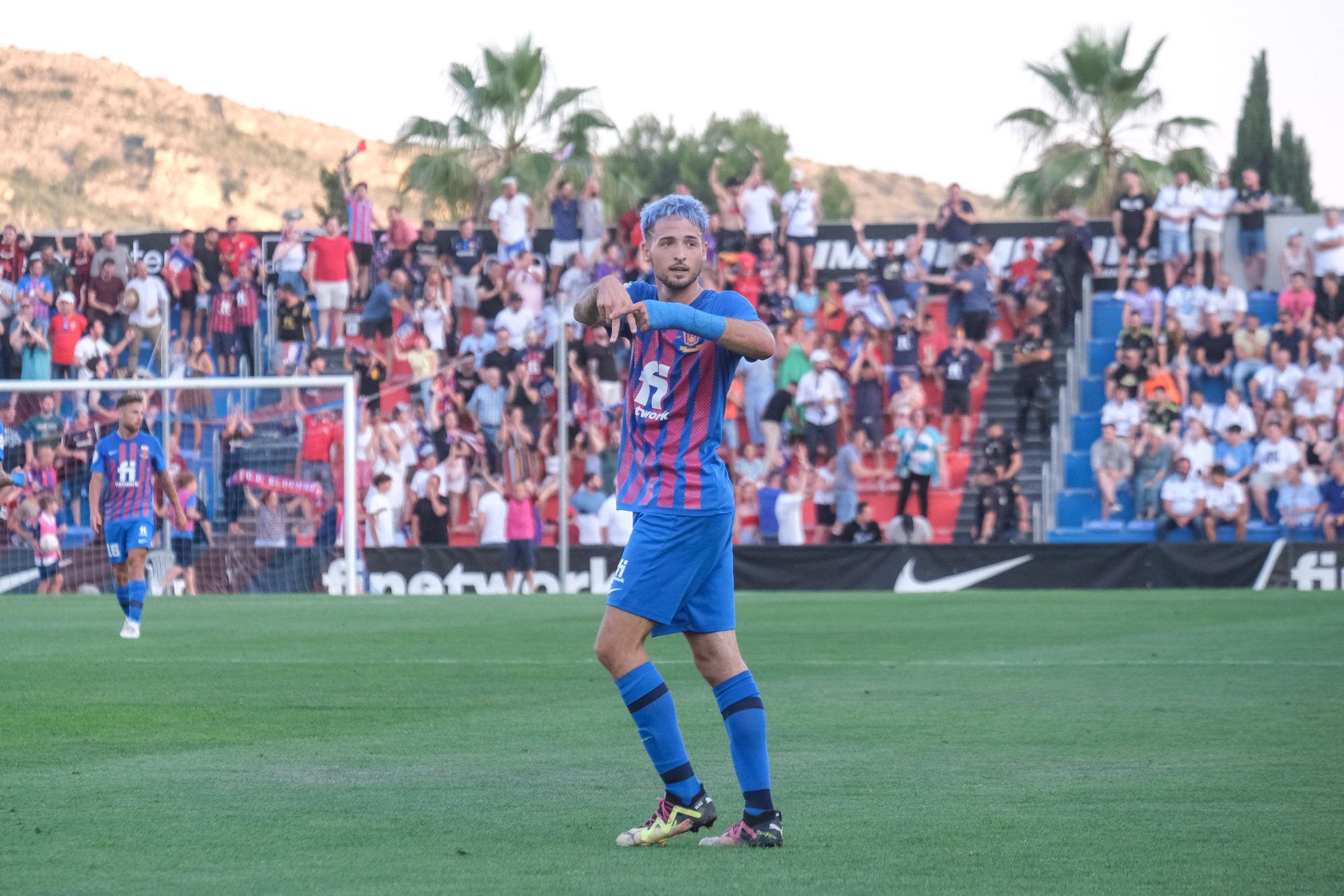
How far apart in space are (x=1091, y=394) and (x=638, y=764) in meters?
21.4

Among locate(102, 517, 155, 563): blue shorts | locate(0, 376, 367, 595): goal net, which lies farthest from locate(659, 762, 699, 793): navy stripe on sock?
locate(0, 376, 367, 595): goal net

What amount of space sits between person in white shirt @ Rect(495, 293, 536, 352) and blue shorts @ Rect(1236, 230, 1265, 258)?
37.7 feet

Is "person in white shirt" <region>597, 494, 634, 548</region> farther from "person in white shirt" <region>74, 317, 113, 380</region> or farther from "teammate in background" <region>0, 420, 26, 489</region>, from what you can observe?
"person in white shirt" <region>74, 317, 113, 380</region>

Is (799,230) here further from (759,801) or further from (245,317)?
(759,801)

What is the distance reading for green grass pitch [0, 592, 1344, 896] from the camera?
210 inches

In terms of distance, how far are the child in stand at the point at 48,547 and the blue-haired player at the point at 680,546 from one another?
18569 millimetres

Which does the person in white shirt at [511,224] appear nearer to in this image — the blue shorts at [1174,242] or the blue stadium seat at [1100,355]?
the blue stadium seat at [1100,355]

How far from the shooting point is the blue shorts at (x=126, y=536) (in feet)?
51.3

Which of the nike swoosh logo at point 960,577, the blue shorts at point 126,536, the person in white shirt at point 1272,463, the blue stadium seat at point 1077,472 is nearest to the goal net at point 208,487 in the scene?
the blue shorts at point 126,536

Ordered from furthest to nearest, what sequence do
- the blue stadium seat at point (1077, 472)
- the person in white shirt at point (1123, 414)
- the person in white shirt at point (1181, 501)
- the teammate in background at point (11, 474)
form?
1. the blue stadium seat at point (1077, 472)
2. the person in white shirt at point (1123, 414)
3. the person in white shirt at point (1181, 501)
4. the teammate in background at point (11, 474)

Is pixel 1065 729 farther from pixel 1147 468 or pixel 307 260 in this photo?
pixel 307 260

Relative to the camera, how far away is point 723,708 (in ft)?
19.6

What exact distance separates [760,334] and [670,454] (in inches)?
20.3

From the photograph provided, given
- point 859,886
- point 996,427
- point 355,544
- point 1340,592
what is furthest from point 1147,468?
point 859,886
